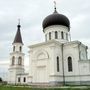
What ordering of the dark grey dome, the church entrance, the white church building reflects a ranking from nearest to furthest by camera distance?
1. the white church building
2. the church entrance
3. the dark grey dome

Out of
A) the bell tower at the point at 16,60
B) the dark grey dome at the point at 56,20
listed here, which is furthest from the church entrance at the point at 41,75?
the bell tower at the point at 16,60

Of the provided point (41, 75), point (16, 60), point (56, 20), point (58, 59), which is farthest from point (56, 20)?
point (16, 60)

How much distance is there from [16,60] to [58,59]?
16.2 metres

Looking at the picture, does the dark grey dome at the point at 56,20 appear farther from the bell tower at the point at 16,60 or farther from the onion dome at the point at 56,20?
the bell tower at the point at 16,60

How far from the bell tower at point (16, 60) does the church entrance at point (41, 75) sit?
12.8 metres

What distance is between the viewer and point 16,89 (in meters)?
15.5

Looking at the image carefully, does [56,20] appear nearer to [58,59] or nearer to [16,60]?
[58,59]

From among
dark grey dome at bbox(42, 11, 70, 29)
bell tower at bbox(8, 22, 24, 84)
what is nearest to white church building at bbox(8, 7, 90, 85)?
dark grey dome at bbox(42, 11, 70, 29)

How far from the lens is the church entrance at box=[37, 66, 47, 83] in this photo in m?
25.2

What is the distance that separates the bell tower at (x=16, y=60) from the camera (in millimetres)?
37500

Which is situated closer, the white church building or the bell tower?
the white church building

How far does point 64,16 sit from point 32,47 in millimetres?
8773

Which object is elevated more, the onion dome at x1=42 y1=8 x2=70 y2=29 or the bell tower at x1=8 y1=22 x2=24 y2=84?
the onion dome at x1=42 y1=8 x2=70 y2=29

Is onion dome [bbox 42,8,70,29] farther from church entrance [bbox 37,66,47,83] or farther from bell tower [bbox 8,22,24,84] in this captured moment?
bell tower [bbox 8,22,24,84]
